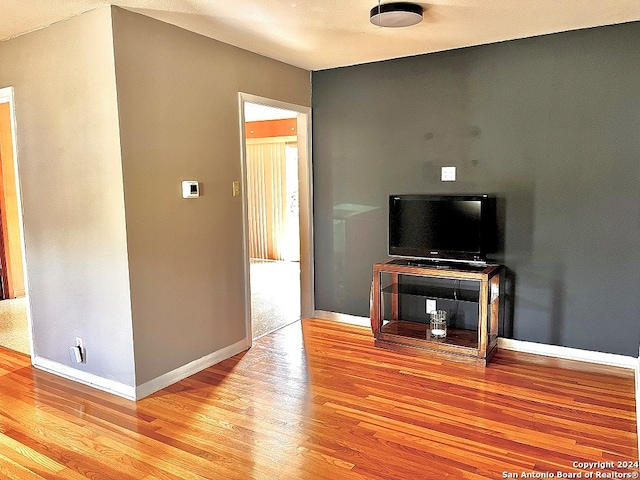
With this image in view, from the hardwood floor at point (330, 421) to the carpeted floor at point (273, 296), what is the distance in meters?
0.95

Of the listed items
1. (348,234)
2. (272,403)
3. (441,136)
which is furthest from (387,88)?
(272,403)

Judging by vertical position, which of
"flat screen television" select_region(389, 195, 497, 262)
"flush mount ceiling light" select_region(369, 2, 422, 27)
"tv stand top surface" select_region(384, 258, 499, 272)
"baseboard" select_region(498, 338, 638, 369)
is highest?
"flush mount ceiling light" select_region(369, 2, 422, 27)

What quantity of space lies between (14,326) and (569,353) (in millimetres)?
Result: 4887

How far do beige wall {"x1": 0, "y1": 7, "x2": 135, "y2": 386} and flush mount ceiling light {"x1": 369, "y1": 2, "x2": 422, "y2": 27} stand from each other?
5.13ft

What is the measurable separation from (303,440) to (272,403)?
19.2 inches

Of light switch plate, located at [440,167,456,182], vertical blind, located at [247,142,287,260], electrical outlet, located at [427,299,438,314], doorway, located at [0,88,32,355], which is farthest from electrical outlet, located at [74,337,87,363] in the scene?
vertical blind, located at [247,142,287,260]

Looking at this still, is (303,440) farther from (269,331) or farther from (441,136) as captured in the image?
(441,136)

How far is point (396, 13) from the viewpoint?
288 cm

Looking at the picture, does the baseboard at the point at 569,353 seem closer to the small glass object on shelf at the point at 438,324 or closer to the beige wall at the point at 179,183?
the small glass object on shelf at the point at 438,324

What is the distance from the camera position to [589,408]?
295 cm

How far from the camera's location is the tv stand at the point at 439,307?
363cm

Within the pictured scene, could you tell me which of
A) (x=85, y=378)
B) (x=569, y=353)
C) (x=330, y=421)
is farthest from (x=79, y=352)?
(x=569, y=353)

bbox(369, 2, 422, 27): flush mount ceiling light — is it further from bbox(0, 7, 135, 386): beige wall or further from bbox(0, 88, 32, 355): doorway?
bbox(0, 88, 32, 355): doorway

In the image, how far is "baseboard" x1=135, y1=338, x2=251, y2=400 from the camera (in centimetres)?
320
